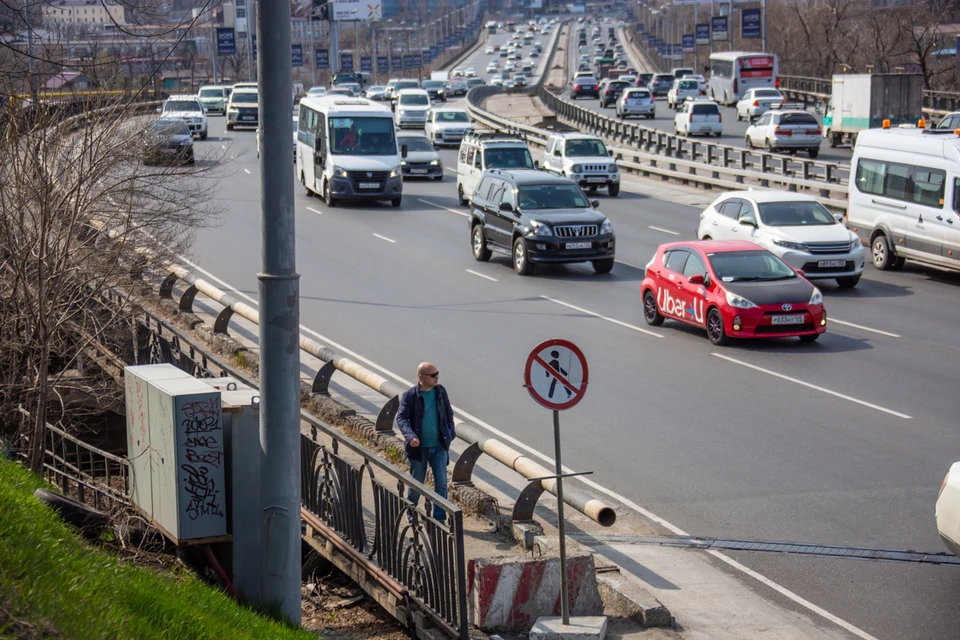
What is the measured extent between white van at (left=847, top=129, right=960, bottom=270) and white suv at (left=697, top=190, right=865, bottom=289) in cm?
171

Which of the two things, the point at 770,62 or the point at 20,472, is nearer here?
the point at 20,472

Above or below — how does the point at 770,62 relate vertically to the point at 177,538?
above

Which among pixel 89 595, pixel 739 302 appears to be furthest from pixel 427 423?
pixel 739 302

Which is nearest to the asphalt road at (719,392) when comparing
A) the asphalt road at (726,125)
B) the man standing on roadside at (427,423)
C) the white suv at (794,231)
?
the white suv at (794,231)

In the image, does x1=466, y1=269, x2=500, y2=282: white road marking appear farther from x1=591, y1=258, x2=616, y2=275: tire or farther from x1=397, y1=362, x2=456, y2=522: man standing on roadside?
x1=397, y1=362, x2=456, y2=522: man standing on roadside

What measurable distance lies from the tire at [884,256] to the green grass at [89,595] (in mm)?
20260

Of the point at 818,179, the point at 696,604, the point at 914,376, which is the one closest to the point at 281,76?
the point at 696,604

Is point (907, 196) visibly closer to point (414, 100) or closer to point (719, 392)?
point (719, 392)

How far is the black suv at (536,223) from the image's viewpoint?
24859mm

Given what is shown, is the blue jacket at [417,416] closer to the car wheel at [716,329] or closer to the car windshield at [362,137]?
the car wheel at [716,329]

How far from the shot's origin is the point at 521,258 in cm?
2547

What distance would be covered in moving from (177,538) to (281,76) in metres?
3.86

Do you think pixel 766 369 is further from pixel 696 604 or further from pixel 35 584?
pixel 35 584

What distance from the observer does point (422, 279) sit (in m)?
25.4
